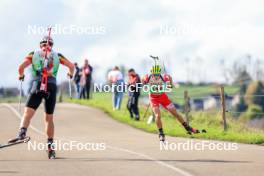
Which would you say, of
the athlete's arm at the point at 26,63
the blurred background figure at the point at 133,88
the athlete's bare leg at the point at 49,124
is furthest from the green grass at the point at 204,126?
the athlete's arm at the point at 26,63

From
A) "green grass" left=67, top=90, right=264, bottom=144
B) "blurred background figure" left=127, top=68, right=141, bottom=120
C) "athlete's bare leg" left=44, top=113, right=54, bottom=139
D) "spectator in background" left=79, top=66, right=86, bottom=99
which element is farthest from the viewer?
"spectator in background" left=79, top=66, right=86, bottom=99

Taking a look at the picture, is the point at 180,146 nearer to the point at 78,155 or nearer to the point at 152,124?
the point at 78,155

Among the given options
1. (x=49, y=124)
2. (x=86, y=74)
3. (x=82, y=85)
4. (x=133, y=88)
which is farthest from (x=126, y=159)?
(x=82, y=85)

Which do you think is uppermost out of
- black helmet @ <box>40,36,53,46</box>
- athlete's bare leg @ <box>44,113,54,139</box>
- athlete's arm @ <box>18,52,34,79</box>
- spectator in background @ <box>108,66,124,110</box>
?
spectator in background @ <box>108,66,124,110</box>

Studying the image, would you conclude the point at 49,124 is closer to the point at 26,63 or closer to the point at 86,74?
the point at 26,63

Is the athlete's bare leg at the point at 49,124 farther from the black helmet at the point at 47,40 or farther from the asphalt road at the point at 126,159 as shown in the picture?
the black helmet at the point at 47,40

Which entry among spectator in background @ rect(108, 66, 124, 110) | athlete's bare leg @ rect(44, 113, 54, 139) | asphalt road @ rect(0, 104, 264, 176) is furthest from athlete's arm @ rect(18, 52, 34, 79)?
spectator in background @ rect(108, 66, 124, 110)

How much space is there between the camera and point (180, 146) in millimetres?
16016

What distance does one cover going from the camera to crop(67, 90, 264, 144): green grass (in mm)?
19094

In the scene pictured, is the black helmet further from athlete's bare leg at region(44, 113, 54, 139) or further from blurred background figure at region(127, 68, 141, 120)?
blurred background figure at region(127, 68, 141, 120)

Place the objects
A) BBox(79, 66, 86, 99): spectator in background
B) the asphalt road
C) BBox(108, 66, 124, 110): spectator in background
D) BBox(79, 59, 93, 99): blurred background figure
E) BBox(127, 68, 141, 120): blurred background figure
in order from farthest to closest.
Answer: BBox(79, 66, 86, 99): spectator in background < BBox(79, 59, 93, 99): blurred background figure < BBox(108, 66, 124, 110): spectator in background < BBox(127, 68, 141, 120): blurred background figure < the asphalt road

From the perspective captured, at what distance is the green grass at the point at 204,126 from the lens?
1909 cm

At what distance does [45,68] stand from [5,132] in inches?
360

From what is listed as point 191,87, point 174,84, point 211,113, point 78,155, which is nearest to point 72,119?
point 211,113
